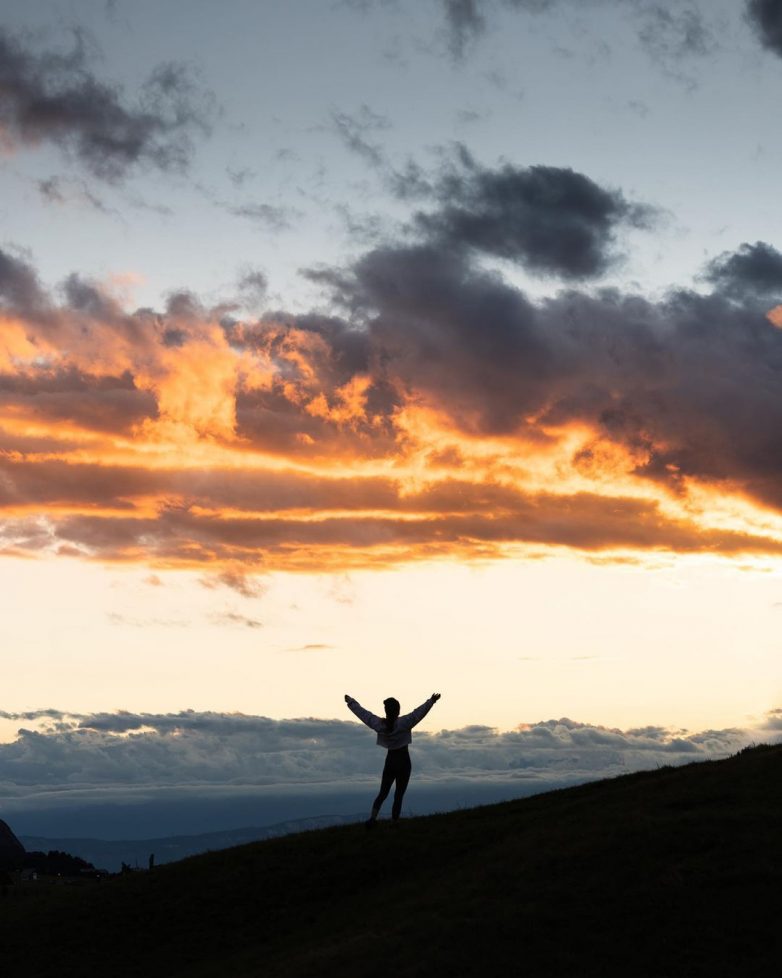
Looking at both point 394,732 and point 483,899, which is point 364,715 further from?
point 483,899

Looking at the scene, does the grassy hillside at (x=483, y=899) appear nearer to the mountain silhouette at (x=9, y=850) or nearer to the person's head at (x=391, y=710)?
the person's head at (x=391, y=710)

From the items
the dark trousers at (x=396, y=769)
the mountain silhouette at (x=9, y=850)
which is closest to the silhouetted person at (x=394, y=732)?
the dark trousers at (x=396, y=769)

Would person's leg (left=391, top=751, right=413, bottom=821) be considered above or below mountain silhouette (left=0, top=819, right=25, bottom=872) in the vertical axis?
above

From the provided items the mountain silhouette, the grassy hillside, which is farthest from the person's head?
the mountain silhouette

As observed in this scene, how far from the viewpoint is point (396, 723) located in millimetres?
36719

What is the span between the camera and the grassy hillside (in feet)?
83.0

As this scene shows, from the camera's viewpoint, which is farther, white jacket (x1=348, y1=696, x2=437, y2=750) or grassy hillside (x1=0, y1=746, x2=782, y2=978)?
white jacket (x1=348, y1=696, x2=437, y2=750)

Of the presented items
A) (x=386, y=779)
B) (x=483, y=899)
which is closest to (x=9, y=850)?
(x=386, y=779)

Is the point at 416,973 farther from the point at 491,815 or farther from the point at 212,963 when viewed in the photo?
the point at 491,815

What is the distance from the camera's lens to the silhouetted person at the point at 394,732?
1442 inches

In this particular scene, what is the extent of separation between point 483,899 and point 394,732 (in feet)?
28.4

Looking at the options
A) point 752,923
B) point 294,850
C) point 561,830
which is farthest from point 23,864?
point 752,923

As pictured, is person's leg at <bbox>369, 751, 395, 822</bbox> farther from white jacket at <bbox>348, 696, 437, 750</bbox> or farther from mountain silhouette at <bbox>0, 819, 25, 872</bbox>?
mountain silhouette at <bbox>0, 819, 25, 872</bbox>

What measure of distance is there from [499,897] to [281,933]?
6906 millimetres
